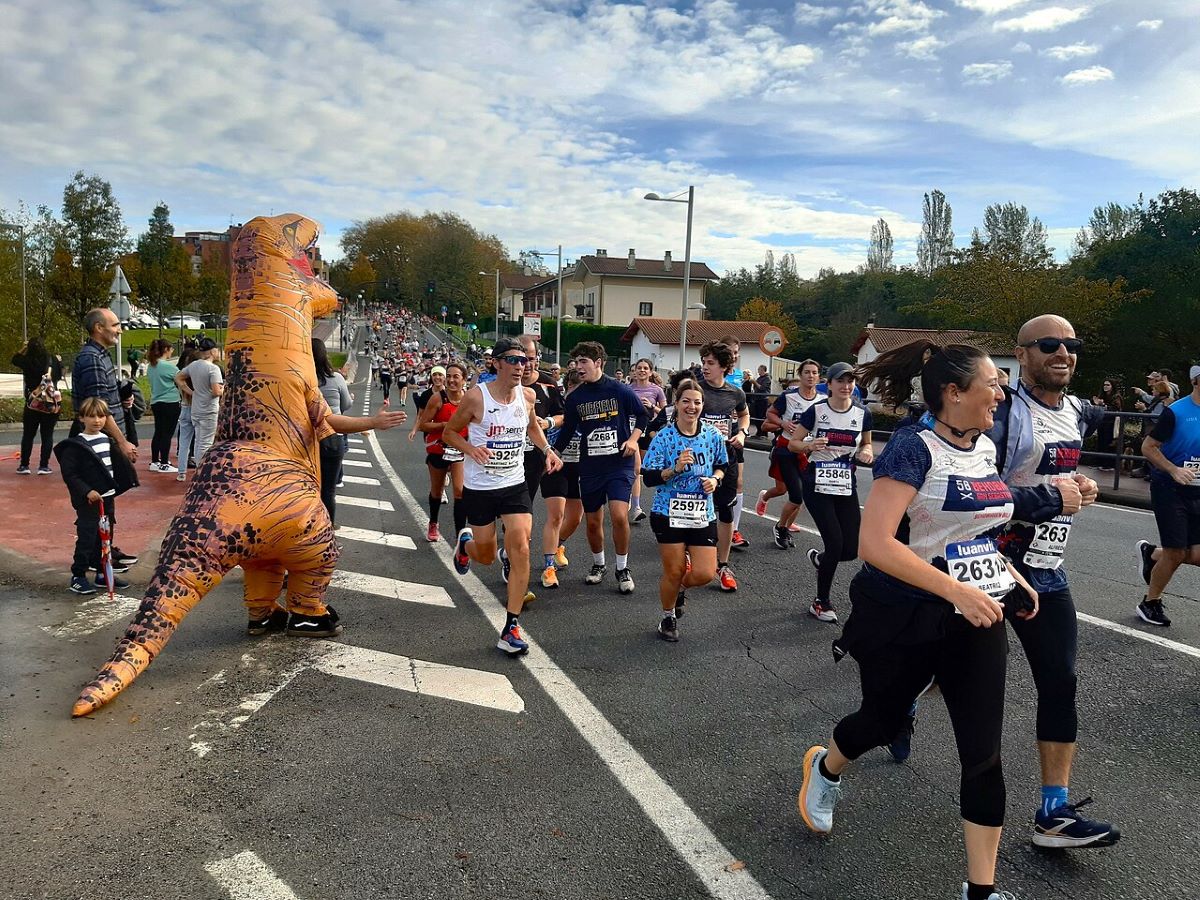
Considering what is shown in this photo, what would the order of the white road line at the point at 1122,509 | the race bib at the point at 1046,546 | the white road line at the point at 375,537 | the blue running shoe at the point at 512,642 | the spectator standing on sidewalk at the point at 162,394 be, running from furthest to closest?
1. the white road line at the point at 1122,509
2. the spectator standing on sidewalk at the point at 162,394
3. the white road line at the point at 375,537
4. the blue running shoe at the point at 512,642
5. the race bib at the point at 1046,546

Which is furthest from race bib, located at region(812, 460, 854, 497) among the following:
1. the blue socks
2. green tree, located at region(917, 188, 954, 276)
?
green tree, located at region(917, 188, 954, 276)

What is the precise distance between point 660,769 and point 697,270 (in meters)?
70.8

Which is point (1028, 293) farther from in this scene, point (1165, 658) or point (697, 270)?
point (697, 270)

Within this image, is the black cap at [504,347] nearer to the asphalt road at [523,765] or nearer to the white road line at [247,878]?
the asphalt road at [523,765]

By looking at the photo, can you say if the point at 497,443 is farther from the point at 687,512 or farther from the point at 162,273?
the point at 162,273

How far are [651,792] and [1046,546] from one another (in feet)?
6.40

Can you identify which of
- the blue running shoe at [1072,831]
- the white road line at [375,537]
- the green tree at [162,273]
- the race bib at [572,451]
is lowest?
the white road line at [375,537]

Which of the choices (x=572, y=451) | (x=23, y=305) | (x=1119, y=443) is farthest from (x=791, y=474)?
(x=23, y=305)

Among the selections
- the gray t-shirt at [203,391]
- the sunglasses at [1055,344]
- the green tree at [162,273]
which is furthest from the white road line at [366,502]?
the green tree at [162,273]

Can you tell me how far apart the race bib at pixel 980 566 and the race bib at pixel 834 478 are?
3.40 meters

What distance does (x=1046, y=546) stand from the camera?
3.38 meters

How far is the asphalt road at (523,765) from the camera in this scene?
2.95 metres

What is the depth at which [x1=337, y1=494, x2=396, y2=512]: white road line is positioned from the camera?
1024 centimetres

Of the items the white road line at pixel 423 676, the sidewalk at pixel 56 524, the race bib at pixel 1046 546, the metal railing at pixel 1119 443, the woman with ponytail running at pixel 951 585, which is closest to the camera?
the woman with ponytail running at pixel 951 585
